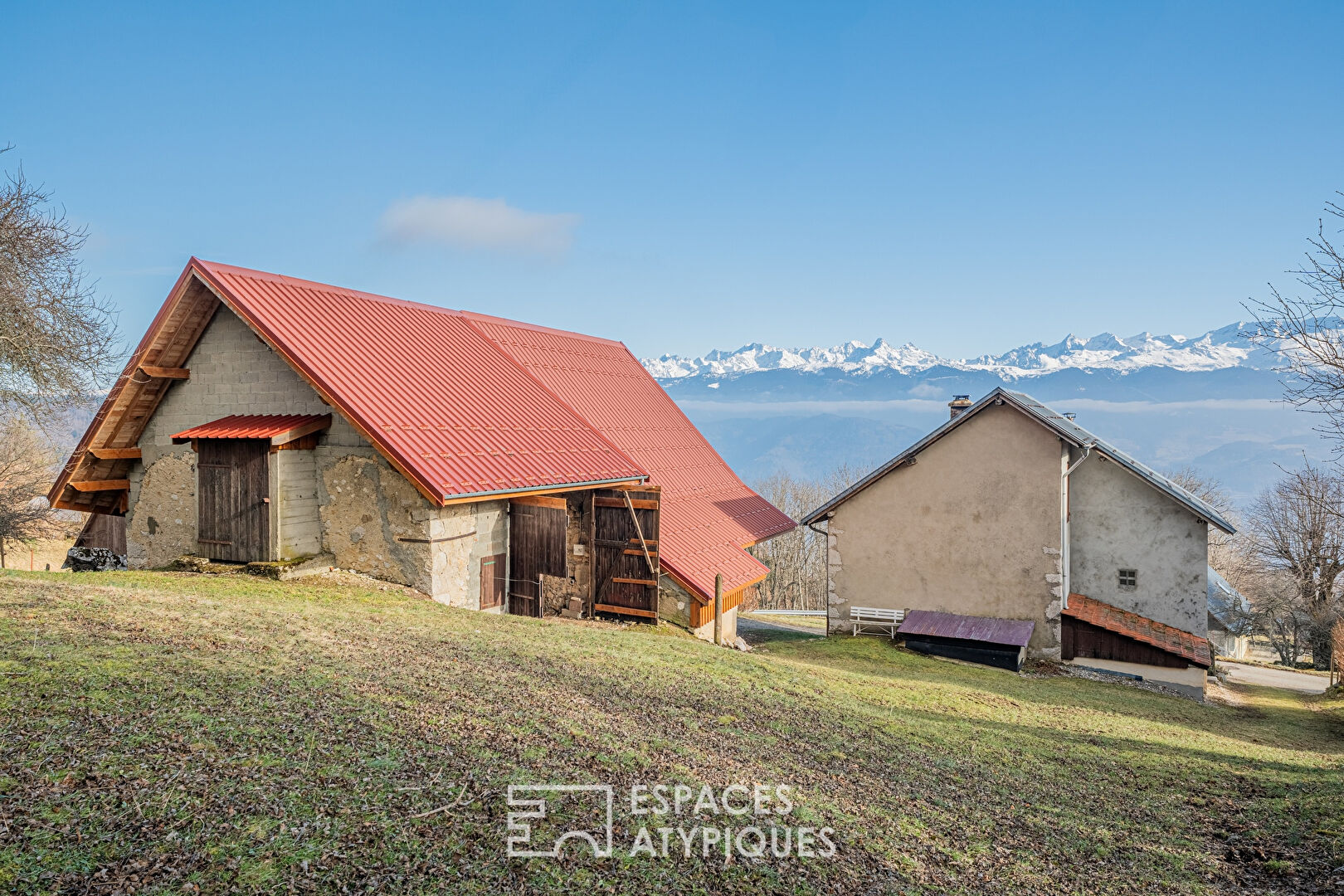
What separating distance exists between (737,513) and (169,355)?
15167 mm

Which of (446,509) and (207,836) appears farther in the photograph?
(446,509)

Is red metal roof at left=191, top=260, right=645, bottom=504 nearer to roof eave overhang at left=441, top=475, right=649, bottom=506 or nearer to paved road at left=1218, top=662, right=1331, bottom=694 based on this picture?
roof eave overhang at left=441, top=475, right=649, bottom=506

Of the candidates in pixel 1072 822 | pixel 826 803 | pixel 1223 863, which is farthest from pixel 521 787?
pixel 1223 863

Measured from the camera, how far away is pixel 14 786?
4.78 metres

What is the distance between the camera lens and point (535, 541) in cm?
1589

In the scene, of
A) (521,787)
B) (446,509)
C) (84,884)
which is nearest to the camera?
(84,884)

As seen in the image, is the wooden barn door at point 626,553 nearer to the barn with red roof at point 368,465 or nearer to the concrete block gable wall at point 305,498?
the barn with red roof at point 368,465

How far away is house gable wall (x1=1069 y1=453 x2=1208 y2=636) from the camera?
21219mm

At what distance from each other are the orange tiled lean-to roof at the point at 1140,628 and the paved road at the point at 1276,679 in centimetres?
1122

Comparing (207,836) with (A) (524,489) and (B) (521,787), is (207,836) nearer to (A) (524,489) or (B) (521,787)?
(B) (521,787)

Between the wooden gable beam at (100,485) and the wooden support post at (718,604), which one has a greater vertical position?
the wooden gable beam at (100,485)

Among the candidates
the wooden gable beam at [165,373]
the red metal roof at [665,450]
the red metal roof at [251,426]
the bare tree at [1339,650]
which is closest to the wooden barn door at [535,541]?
the red metal roof at [665,450]

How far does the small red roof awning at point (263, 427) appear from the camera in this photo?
44.6ft

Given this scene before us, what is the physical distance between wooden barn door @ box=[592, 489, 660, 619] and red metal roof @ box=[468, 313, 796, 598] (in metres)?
0.85
